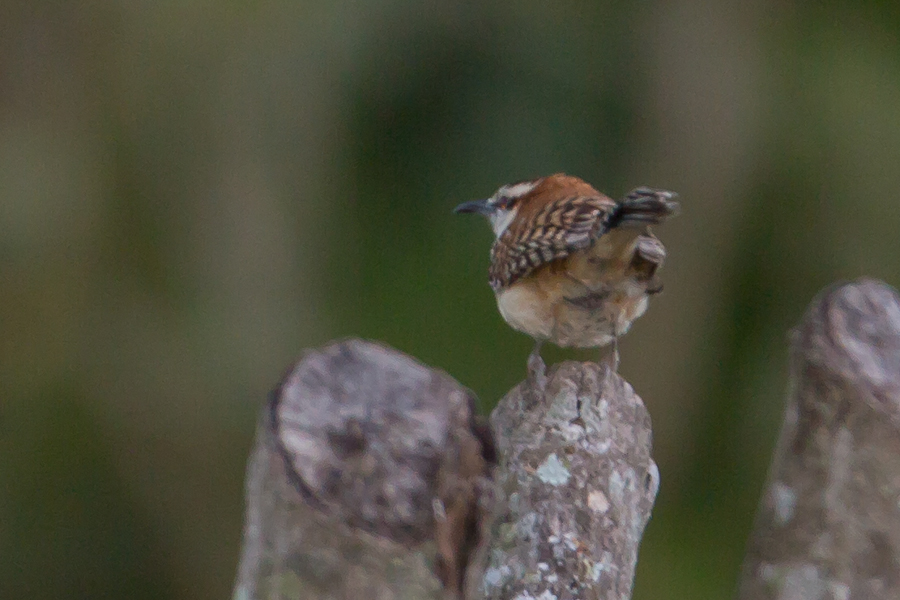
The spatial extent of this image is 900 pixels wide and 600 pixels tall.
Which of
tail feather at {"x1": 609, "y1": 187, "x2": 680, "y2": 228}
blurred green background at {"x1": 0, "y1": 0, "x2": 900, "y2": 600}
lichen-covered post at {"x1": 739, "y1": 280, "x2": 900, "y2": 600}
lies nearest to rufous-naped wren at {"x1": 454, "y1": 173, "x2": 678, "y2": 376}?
tail feather at {"x1": 609, "y1": 187, "x2": 680, "y2": 228}

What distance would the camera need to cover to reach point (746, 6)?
7125 millimetres

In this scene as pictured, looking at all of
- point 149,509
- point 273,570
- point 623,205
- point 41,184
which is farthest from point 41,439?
point 273,570

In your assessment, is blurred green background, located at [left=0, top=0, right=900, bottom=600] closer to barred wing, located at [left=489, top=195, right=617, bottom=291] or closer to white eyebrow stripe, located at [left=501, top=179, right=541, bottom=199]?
white eyebrow stripe, located at [left=501, top=179, right=541, bottom=199]

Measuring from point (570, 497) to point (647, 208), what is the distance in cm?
119

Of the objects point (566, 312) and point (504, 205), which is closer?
point (566, 312)

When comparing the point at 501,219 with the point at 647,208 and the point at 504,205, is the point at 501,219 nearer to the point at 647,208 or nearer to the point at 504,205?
the point at 504,205

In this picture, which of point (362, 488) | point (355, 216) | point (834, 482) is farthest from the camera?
point (355, 216)

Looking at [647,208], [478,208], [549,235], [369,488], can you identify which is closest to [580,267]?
[549,235]

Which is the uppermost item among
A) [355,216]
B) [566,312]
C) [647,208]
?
[647,208]

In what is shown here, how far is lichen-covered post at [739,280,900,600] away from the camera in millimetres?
2143

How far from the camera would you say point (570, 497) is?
205 cm

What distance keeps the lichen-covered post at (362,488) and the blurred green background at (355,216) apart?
15.8 ft

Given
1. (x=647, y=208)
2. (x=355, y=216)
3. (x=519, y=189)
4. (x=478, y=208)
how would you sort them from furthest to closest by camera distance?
(x=355, y=216)
(x=478, y=208)
(x=519, y=189)
(x=647, y=208)

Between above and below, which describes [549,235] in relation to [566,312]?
above
